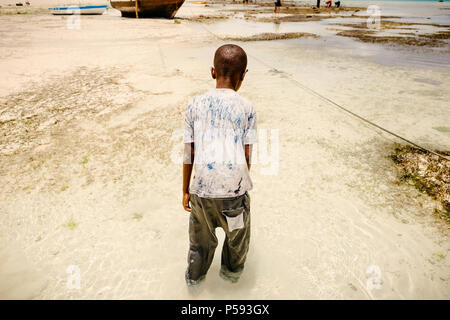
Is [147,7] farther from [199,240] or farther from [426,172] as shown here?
[199,240]

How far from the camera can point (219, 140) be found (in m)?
1.44

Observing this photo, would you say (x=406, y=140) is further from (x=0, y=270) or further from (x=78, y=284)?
(x=0, y=270)

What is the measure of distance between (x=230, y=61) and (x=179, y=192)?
6.02 ft

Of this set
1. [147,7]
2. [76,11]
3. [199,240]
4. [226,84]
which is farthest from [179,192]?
[76,11]

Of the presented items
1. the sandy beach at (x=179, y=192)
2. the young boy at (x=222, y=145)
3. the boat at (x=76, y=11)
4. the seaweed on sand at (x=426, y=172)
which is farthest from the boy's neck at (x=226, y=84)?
the boat at (x=76, y=11)

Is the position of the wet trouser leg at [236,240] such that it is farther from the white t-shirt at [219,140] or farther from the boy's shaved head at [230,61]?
the boy's shaved head at [230,61]

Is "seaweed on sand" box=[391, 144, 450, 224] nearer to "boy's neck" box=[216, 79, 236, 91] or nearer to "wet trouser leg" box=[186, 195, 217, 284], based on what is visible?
"wet trouser leg" box=[186, 195, 217, 284]

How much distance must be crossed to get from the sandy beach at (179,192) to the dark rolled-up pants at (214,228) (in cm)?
28

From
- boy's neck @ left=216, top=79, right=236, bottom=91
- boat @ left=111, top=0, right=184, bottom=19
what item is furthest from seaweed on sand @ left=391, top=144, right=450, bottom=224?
boat @ left=111, top=0, right=184, bottom=19

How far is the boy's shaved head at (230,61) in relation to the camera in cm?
140

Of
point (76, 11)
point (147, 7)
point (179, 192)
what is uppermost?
point (76, 11)

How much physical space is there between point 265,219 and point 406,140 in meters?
2.77

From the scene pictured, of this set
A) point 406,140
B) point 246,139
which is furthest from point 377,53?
point 246,139

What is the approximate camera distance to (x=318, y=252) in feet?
7.36
